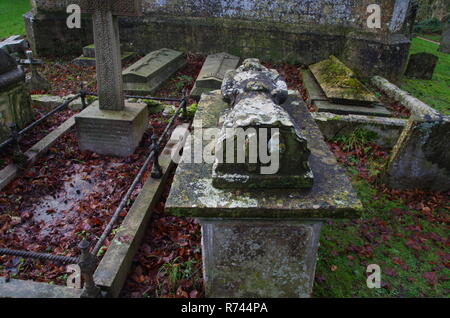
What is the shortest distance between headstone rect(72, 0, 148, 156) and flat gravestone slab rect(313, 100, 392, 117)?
12.4 feet

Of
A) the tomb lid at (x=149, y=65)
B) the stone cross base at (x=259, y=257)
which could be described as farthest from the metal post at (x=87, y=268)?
the tomb lid at (x=149, y=65)

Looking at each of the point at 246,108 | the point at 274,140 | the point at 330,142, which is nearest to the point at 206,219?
the point at 274,140

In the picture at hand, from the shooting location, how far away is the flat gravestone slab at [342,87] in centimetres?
687

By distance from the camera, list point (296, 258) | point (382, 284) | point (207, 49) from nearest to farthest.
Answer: point (296, 258) → point (382, 284) → point (207, 49)

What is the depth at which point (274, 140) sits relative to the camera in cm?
244

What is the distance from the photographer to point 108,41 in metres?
4.82

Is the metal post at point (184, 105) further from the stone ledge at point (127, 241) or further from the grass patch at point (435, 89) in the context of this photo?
the grass patch at point (435, 89)

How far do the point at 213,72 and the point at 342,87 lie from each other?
329 centimetres

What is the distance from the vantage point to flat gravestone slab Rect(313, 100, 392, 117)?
6.56 metres

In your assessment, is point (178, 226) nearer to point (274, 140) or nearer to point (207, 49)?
point (274, 140)

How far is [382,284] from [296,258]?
135 cm

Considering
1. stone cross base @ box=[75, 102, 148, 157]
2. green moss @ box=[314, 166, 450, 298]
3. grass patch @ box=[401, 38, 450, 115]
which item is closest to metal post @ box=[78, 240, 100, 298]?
green moss @ box=[314, 166, 450, 298]

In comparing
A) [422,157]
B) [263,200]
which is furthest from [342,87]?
[263,200]

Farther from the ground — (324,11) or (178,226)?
(324,11)
